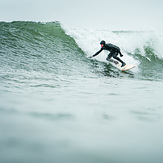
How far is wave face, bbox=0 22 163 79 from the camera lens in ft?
23.6

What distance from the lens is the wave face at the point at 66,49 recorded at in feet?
23.6

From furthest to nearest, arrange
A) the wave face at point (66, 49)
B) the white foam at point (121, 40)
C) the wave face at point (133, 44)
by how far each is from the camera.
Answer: the wave face at point (133, 44), the white foam at point (121, 40), the wave face at point (66, 49)

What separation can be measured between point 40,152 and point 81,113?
0.99m

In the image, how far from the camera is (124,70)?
8.55m

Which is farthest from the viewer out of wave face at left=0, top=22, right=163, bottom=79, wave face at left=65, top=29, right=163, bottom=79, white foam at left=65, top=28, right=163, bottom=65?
wave face at left=65, top=29, right=163, bottom=79

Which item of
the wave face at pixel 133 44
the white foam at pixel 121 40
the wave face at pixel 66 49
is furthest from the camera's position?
the wave face at pixel 133 44

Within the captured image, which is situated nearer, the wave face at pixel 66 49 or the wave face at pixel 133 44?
the wave face at pixel 66 49

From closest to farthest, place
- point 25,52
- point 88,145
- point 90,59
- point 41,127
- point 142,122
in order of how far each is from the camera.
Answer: point 88,145
point 41,127
point 142,122
point 25,52
point 90,59

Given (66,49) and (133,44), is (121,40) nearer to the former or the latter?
(133,44)

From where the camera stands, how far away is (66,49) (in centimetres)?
1063

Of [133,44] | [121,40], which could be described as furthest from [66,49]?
[133,44]

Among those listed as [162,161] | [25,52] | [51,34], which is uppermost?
[51,34]

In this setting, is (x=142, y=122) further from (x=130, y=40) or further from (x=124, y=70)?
(x=130, y=40)

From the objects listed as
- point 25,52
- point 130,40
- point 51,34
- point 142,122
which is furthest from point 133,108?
point 130,40
